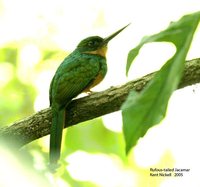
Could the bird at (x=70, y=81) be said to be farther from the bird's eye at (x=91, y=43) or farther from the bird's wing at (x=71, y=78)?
the bird's eye at (x=91, y=43)

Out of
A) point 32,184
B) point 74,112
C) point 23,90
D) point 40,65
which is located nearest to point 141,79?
point 74,112

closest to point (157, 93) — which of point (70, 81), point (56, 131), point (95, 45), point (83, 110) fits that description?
point (83, 110)

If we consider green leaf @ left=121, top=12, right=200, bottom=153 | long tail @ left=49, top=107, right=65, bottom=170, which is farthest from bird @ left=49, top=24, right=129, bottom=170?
green leaf @ left=121, top=12, right=200, bottom=153

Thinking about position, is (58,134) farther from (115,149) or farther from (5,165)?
(5,165)

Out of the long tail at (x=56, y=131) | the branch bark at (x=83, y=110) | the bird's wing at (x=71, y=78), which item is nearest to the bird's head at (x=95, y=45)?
the bird's wing at (x=71, y=78)

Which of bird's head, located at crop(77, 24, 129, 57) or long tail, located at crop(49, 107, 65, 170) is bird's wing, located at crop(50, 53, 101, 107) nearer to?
long tail, located at crop(49, 107, 65, 170)

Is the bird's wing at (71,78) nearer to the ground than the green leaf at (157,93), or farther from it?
farther from it

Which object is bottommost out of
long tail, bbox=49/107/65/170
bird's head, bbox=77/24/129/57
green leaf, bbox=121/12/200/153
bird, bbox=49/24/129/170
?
green leaf, bbox=121/12/200/153
